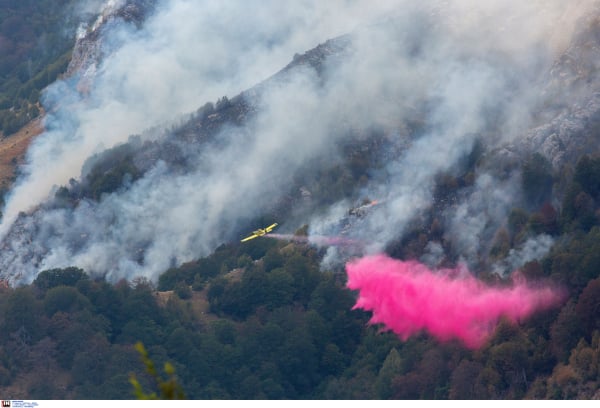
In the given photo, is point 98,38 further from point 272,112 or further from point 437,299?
point 437,299

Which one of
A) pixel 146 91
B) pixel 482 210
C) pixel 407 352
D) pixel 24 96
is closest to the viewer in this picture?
pixel 407 352

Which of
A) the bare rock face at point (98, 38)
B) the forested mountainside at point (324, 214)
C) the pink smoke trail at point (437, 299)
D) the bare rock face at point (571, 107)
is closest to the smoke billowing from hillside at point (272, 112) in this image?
the forested mountainside at point (324, 214)

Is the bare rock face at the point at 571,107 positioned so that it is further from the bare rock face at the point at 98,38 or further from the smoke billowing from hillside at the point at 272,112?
the bare rock face at the point at 98,38

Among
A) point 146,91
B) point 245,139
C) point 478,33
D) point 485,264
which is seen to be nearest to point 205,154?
point 245,139

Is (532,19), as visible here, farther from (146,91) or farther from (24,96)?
(24,96)

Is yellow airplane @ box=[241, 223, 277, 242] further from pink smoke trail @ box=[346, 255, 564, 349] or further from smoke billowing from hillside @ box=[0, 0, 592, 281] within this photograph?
pink smoke trail @ box=[346, 255, 564, 349]

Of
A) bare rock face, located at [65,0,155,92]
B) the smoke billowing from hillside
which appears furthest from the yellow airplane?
bare rock face, located at [65,0,155,92]
